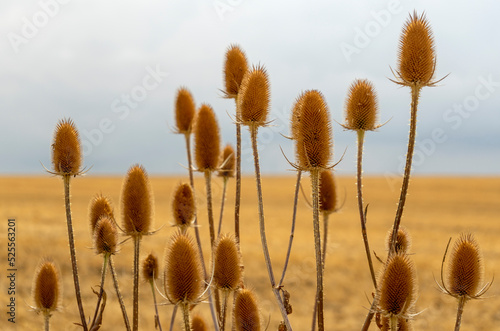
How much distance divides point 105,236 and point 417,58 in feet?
8.67

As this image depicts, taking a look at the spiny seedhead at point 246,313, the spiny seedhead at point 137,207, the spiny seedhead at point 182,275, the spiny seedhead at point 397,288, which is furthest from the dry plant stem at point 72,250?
the spiny seedhead at point 397,288

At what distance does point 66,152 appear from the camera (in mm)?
4383

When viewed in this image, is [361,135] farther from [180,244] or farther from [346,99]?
[180,244]

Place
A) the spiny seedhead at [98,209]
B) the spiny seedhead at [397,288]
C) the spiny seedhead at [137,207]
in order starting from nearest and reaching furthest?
the spiny seedhead at [397,288] → the spiny seedhead at [137,207] → the spiny seedhead at [98,209]

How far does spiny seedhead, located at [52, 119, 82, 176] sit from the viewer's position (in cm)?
436

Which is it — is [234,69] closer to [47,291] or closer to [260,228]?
[260,228]

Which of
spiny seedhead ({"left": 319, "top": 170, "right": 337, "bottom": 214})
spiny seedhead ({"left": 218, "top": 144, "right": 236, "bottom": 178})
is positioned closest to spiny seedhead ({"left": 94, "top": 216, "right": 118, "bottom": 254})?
spiny seedhead ({"left": 218, "top": 144, "right": 236, "bottom": 178})

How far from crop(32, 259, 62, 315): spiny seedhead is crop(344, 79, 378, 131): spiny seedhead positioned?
8.98 ft

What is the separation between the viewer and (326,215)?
5363 mm

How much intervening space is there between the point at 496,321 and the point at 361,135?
19421mm

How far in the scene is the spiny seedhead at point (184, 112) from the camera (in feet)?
19.5

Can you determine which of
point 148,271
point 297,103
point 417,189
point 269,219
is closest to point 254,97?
point 297,103

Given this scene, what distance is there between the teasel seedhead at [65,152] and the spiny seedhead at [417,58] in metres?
2.54

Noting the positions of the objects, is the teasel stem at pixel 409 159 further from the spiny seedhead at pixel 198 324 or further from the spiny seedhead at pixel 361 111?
the spiny seedhead at pixel 198 324
